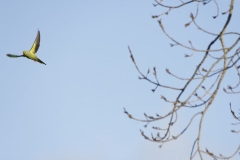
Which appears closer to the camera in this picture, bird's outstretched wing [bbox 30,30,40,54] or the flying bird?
the flying bird

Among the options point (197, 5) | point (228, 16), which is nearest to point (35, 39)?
point (197, 5)

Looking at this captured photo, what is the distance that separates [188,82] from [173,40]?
0.48 metres

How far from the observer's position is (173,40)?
4.34 meters

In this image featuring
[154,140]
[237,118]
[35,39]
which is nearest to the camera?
[154,140]

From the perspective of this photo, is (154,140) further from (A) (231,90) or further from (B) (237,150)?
(A) (231,90)

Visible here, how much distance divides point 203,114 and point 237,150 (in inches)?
23.2

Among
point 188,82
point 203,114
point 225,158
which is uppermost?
point 188,82

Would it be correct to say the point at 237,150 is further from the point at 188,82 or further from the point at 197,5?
the point at 197,5

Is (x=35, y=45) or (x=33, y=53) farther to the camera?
→ (x=35, y=45)

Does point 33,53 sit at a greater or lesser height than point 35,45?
lesser

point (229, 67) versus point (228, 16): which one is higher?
point (228, 16)

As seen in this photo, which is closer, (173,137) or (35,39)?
(173,137)

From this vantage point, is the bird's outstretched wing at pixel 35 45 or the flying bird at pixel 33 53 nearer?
the flying bird at pixel 33 53

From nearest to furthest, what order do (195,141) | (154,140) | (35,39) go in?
(195,141)
(154,140)
(35,39)
